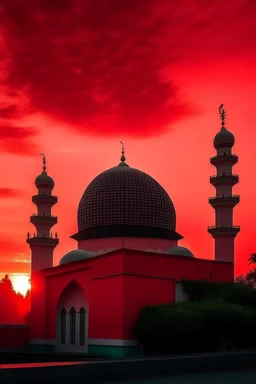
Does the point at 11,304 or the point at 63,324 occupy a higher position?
the point at 63,324

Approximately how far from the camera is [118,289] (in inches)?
818

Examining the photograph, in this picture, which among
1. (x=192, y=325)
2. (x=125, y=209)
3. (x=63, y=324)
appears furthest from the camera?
(x=125, y=209)

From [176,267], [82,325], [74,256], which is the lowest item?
[82,325]

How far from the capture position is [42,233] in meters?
32.6

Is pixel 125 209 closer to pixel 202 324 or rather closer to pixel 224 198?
pixel 224 198

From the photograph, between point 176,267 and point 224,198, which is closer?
point 176,267

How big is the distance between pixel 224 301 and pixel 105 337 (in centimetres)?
469

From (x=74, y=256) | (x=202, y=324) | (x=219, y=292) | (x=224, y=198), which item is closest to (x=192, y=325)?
(x=202, y=324)

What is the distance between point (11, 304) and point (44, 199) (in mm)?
45222

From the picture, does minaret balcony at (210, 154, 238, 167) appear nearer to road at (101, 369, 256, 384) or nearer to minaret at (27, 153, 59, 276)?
minaret at (27, 153, 59, 276)

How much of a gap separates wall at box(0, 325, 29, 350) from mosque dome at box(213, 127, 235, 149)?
1366cm

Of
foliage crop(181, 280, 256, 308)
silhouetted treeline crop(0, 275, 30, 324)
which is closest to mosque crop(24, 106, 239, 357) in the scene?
foliage crop(181, 280, 256, 308)

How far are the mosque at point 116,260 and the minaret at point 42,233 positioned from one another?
0.19 feet

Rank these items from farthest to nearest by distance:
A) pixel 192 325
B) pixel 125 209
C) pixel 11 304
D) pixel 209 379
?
pixel 11 304
pixel 125 209
pixel 192 325
pixel 209 379
